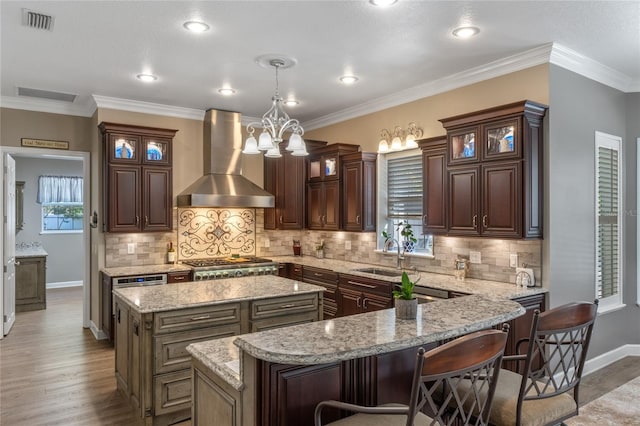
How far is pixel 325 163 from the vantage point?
588 centimetres

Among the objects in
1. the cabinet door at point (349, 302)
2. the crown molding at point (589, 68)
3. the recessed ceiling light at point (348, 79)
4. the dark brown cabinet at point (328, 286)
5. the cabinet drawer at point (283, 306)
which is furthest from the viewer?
the dark brown cabinet at point (328, 286)

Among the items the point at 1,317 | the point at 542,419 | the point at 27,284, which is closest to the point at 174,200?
the point at 1,317

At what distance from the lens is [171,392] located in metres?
3.08

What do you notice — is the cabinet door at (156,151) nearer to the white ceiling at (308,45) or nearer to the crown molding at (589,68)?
the white ceiling at (308,45)

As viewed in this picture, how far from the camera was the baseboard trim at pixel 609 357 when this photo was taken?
4125 millimetres

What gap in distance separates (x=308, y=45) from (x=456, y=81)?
172 cm

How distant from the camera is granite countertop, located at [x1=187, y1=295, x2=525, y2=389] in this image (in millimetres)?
1614

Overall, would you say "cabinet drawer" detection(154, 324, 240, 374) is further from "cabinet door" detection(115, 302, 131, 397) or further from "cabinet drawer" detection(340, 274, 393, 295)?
"cabinet drawer" detection(340, 274, 393, 295)

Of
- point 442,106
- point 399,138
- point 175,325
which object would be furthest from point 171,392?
point 442,106

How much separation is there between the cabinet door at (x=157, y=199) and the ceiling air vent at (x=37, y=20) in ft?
7.44

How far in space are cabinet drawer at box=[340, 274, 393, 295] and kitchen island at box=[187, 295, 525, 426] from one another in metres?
2.03

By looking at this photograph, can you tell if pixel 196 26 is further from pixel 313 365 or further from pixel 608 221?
pixel 608 221

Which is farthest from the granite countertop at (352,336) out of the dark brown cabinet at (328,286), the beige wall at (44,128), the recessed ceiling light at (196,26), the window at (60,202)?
the window at (60,202)

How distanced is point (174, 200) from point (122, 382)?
2.73m
